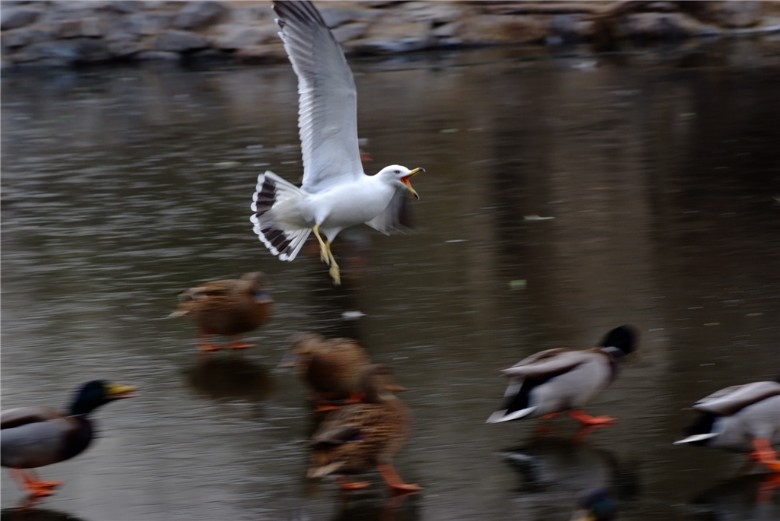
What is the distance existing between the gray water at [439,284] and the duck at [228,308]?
0.17 m

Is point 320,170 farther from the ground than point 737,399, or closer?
farther from the ground

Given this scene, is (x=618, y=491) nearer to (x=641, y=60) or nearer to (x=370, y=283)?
(x=370, y=283)

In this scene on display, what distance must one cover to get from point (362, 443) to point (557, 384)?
971 millimetres

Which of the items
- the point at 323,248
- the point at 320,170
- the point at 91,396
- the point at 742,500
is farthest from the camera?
the point at 320,170

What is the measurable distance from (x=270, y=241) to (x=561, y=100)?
6.71 metres

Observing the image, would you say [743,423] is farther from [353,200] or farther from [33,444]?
[353,200]

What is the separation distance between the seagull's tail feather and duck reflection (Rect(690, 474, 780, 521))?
385 centimetres

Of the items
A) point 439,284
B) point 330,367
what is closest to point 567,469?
point 330,367

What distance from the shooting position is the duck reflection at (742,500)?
5.26m

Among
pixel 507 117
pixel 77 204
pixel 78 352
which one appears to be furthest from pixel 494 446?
pixel 507 117

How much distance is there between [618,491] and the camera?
5.51 m

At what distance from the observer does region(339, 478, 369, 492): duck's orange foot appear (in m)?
5.77

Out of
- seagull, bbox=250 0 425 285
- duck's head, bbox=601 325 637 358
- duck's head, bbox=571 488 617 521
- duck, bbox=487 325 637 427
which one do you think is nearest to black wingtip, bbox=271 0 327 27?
seagull, bbox=250 0 425 285

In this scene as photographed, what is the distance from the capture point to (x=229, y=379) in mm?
A: 7289
